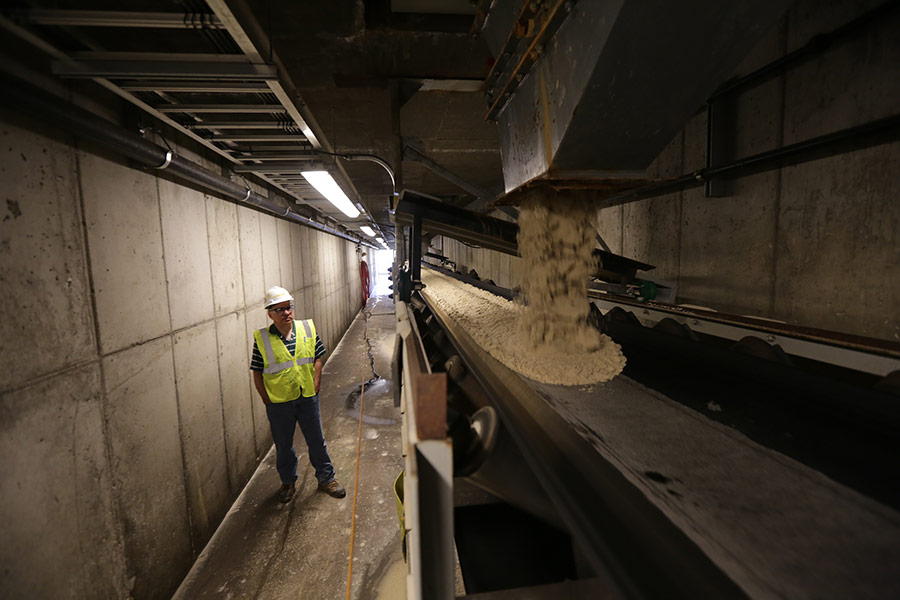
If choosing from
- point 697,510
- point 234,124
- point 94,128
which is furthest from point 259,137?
point 697,510

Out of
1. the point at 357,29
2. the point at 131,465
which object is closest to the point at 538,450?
the point at 357,29

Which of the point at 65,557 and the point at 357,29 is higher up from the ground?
the point at 357,29

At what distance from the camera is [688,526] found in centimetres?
57

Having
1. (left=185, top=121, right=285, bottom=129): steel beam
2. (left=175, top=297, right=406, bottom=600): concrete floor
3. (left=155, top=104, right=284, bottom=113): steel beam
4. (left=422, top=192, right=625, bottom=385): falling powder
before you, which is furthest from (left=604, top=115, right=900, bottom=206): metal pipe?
(left=175, top=297, right=406, bottom=600): concrete floor

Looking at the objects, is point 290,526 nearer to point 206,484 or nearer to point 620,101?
point 206,484

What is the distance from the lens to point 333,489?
3.06m

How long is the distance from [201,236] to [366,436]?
2.73 m

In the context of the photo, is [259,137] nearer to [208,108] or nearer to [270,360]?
[208,108]

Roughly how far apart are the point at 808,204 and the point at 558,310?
1.76 metres

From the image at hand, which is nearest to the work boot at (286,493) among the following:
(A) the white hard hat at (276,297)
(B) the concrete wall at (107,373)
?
(B) the concrete wall at (107,373)

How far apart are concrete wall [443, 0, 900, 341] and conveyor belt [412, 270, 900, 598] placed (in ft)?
5.23

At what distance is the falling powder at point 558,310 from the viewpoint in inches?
47.7

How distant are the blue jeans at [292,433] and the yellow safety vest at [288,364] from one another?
10 cm

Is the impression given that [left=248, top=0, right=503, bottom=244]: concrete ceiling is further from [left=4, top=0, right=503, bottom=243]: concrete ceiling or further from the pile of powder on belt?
the pile of powder on belt
